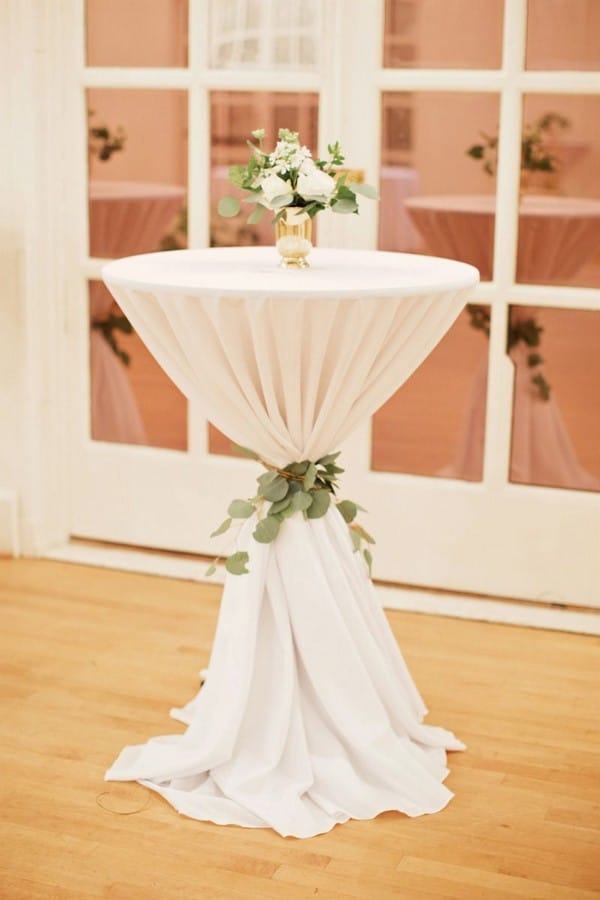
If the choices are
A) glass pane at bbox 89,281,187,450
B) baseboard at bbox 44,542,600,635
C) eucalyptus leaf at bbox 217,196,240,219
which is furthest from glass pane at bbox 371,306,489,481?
eucalyptus leaf at bbox 217,196,240,219

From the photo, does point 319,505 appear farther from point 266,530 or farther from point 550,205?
point 550,205

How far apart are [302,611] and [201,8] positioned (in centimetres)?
167

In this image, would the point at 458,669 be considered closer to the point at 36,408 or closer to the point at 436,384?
the point at 436,384

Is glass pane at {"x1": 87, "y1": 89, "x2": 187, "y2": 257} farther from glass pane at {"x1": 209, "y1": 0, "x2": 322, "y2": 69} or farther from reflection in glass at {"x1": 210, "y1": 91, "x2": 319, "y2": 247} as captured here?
glass pane at {"x1": 209, "y1": 0, "x2": 322, "y2": 69}

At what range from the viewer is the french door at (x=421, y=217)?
3223mm

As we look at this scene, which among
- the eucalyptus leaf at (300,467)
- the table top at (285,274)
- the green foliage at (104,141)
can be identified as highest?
the green foliage at (104,141)

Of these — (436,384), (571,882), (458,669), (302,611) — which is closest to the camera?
(571,882)

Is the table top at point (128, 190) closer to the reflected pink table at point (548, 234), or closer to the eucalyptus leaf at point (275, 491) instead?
the reflected pink table at point (548, 234)

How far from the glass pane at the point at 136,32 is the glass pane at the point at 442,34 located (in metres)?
0.54

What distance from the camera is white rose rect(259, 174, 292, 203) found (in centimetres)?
242

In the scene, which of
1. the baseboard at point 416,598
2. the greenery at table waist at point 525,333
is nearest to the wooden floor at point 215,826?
the baseboard at point 416,598

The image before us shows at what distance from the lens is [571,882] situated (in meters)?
2.20

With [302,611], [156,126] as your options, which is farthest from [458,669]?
[156,126]

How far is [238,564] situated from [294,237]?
1.99 ft
